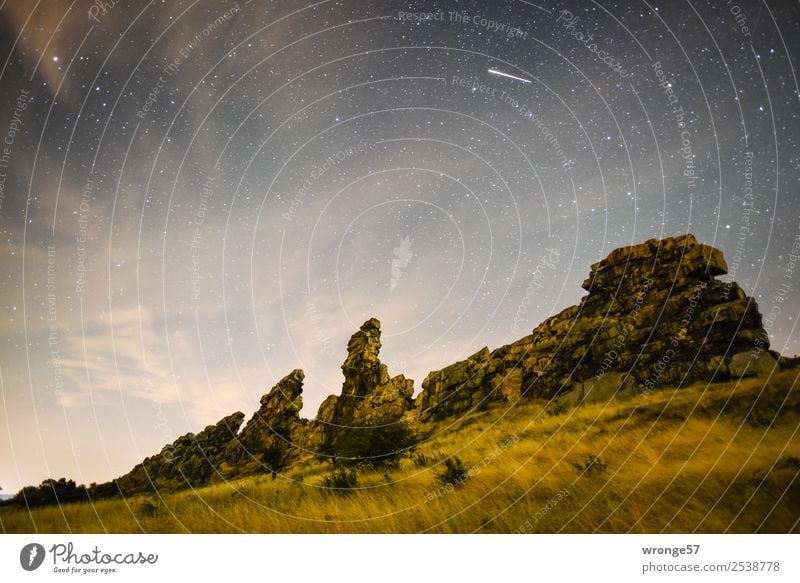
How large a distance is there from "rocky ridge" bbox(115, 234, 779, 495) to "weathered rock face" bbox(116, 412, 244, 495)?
7 cm

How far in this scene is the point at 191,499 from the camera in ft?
37.1

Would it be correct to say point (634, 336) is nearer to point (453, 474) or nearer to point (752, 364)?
point (752, 364)

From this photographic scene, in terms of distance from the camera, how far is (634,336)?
20406 mm

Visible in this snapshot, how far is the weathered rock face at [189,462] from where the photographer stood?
52.6ft

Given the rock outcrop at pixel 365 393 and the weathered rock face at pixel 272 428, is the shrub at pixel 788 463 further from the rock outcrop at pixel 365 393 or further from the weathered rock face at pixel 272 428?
the weathered rock face at pixel 272 428

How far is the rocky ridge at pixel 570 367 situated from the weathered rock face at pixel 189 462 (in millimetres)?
75

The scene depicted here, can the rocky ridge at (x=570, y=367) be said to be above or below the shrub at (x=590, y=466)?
above

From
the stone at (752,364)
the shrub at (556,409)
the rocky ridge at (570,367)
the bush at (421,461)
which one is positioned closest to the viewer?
the bush at (421,461)

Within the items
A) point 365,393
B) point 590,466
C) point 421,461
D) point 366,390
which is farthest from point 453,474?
point 366,390

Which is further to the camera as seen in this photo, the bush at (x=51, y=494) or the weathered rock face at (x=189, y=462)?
the weathered rock face at (x=189, y=462)

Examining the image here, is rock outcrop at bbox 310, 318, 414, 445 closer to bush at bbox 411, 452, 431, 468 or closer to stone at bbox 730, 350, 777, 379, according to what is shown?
bush at bbox 411, 452, 431, 468

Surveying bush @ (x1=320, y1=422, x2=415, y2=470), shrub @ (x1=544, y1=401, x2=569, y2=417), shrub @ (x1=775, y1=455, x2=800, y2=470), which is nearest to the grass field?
shrub @ (x1=775, y1=455, x2=800, y2=470)

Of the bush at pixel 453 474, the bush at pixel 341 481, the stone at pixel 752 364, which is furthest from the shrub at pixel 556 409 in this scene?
the bush at pixel 341 481

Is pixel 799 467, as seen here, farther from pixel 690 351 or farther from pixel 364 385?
pixel 364 385
